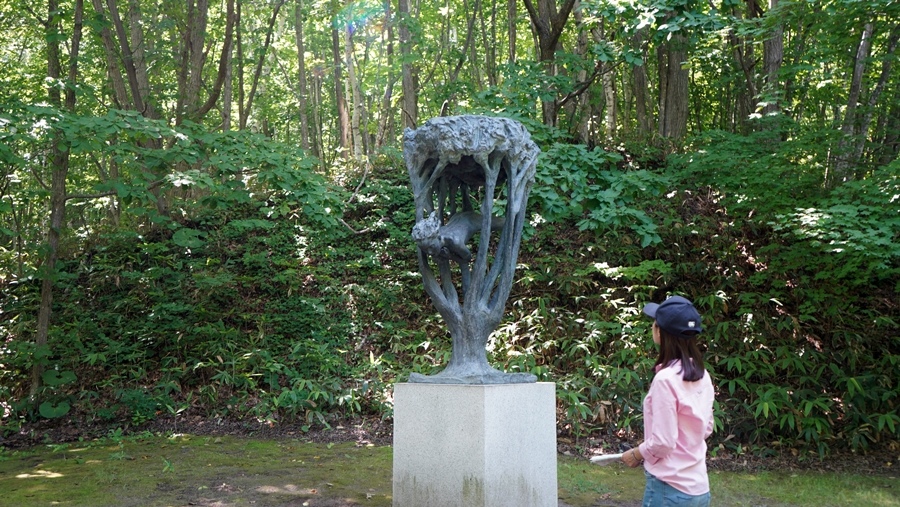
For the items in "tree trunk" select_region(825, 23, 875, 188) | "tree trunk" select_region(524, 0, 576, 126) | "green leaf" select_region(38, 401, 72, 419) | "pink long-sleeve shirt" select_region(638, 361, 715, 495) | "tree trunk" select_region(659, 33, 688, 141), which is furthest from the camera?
"tree trunk" select_region(659, 33, 688, 141)

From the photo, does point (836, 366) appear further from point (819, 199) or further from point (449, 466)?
point (449, 466)

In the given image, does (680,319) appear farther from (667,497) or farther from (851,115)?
(851,115)

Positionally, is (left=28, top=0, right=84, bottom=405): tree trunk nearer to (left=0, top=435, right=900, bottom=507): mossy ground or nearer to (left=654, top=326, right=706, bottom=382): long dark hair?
(left=0, top=435, right=900, bottom=507): mossy ground

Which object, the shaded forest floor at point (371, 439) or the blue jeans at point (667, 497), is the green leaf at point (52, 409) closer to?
the shaded forest floor at point (371, 439)

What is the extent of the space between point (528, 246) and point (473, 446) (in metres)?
7.45

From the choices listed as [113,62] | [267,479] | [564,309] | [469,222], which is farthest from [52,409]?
[564,309]

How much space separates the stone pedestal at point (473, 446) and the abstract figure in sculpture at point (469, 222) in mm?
191

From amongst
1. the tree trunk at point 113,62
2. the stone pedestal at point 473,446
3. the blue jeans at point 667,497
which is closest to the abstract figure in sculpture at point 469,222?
the stone pedestal at point 473,446

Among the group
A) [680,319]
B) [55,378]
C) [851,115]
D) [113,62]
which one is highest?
[113,62]

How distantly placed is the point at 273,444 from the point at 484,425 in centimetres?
430

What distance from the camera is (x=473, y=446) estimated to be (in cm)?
434

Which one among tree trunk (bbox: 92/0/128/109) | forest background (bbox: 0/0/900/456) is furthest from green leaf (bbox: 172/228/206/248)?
tree trunk (bbox: 92/0/128/109)

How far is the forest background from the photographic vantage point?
7.59 m

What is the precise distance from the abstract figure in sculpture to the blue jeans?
2.06 metres
